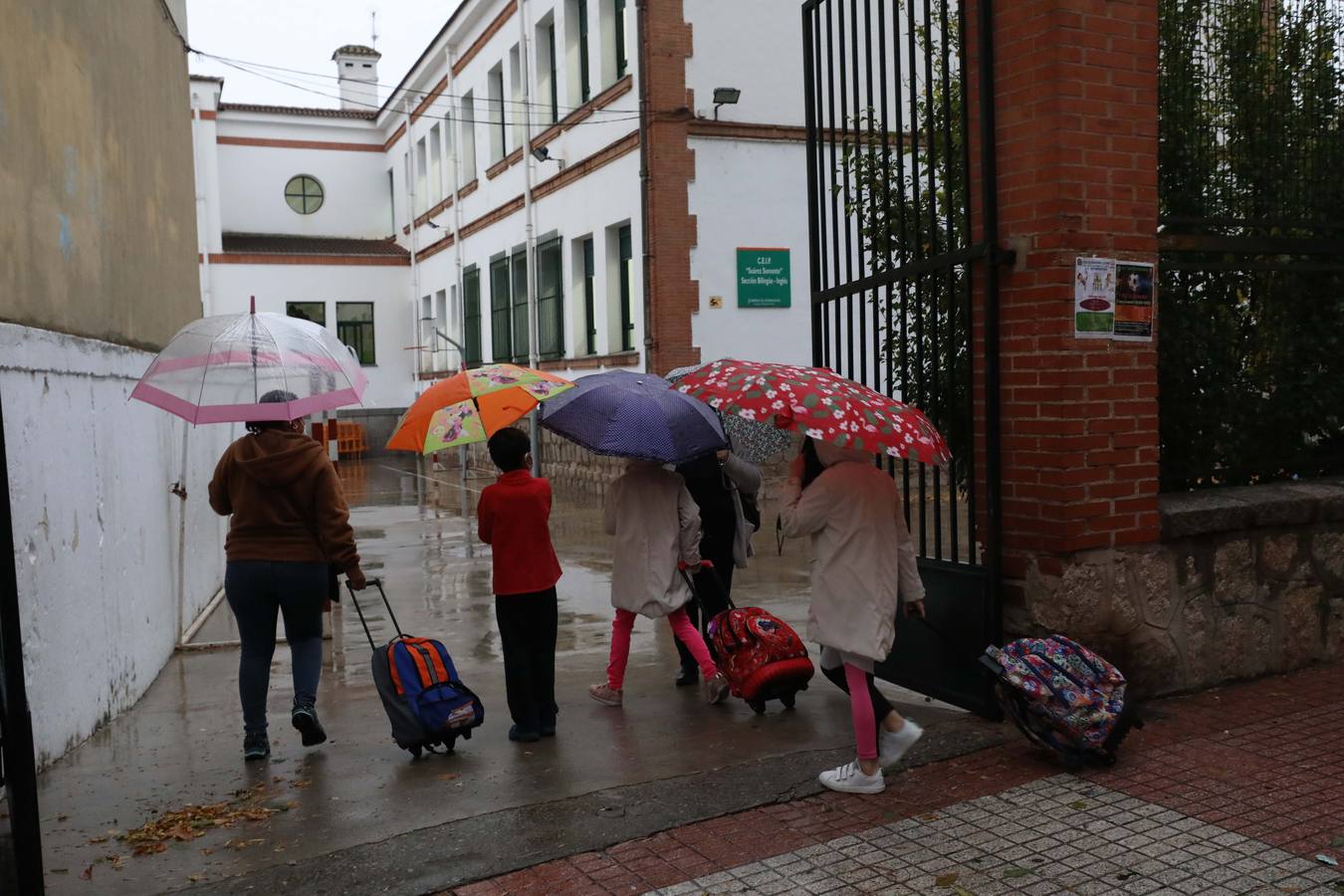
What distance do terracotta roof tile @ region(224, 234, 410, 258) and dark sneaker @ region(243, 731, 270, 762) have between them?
29913 mm

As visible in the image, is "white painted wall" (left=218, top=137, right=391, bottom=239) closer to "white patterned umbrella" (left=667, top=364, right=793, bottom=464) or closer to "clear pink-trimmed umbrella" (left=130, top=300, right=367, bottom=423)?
"white patterned umbrella" (left=667, top=364, right=793, bottom=464)

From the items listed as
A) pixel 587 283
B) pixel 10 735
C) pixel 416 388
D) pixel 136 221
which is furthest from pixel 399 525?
pixel 416 388

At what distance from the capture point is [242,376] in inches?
230

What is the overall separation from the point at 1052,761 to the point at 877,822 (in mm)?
1081

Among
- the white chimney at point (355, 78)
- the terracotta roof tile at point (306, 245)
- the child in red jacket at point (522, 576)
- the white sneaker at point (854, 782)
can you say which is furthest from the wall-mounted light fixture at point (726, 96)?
the white chimney at point (355, 78)

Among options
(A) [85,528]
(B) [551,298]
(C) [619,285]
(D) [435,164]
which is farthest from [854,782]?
(D) [435,164]

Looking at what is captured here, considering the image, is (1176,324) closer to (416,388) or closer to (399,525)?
(399,525)

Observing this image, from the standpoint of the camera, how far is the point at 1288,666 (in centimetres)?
676

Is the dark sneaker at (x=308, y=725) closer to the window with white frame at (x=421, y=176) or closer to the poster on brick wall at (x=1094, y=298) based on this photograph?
the poster on brick wall at (x=1094, y=298)

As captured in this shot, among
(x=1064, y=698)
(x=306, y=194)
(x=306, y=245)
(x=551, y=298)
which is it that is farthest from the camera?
(x=306, y=194)

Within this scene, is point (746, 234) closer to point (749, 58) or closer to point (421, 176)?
point (749, 58)

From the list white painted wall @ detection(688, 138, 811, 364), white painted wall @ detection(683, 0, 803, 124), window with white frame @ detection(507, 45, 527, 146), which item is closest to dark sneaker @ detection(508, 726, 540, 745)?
white painted wall @ detection(688, 138, 811, 364)

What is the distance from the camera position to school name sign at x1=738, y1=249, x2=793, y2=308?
17.5 m

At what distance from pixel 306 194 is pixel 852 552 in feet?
113
